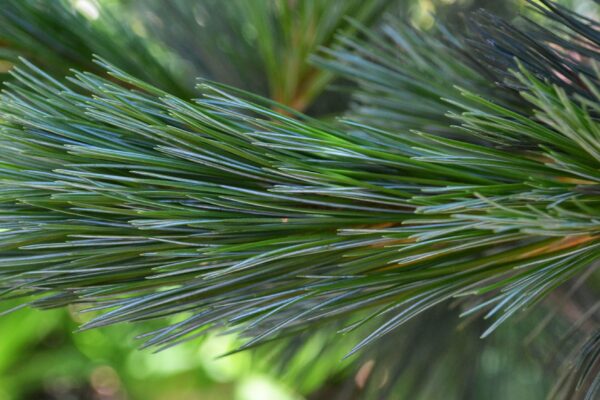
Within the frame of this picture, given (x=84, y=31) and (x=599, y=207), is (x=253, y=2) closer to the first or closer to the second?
(x=84, y=31)

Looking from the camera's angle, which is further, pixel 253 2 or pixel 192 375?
pixel 192 375

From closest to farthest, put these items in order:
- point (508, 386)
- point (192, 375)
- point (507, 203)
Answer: point (507, 203)
point (508, 386)
point (192, 375)

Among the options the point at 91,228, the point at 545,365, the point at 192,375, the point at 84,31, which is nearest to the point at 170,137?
the point at 91,228

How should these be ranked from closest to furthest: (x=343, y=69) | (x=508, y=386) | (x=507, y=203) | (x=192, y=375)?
1. (x=507, y=203)
2. (x=343, y=69)
3. (x=508, y=386)
4. (x=192, y=375)

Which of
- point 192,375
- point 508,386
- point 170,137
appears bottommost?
point 192,375

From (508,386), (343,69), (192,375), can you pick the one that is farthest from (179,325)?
(192,375)

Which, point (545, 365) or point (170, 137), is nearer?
point (170, 137)

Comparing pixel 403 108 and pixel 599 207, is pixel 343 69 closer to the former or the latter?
pixel 403 108

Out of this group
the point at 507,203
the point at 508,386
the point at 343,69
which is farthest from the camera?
the point at 508,386

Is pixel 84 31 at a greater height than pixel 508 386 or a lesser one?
greater
